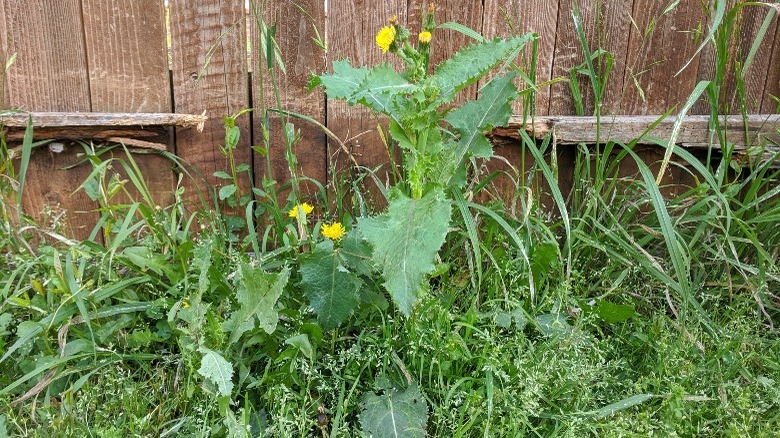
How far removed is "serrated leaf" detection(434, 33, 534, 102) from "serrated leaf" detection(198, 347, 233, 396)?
0.87 m

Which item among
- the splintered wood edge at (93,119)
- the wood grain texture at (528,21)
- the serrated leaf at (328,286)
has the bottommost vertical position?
the serrated leaf at (328,286)

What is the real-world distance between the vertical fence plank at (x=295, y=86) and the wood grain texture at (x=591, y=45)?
922 millimetres

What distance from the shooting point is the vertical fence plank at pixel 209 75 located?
2.26 meters

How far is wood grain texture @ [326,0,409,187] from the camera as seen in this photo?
7.57 feet

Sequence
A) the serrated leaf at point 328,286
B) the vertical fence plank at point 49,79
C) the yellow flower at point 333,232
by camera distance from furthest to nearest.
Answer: the vertical fence plank at point 49,79, the yellow flower at point 333,232, the serrated leaf at point 328,286

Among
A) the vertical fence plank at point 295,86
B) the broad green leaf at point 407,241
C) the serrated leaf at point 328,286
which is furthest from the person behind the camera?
the vertical fence plank at point 295,86

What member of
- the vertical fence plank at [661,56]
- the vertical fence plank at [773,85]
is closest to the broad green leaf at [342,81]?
the vertical fence plank at [661,56]

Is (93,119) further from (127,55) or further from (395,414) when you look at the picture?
(395,414)

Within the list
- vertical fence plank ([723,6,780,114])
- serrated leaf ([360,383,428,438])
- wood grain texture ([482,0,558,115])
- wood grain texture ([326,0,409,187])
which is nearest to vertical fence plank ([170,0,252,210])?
wood grain texture ([326,0,409,187])

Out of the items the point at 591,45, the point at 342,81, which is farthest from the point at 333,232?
the point at 591,45

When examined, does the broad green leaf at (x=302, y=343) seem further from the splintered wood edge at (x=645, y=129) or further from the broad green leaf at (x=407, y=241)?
the splintered wood edge at (x=645, y=129)

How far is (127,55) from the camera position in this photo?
2.26 metres

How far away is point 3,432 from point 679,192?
8.32 ft

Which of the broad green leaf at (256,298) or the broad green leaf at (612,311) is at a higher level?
the broad green leaf at (256,298)
